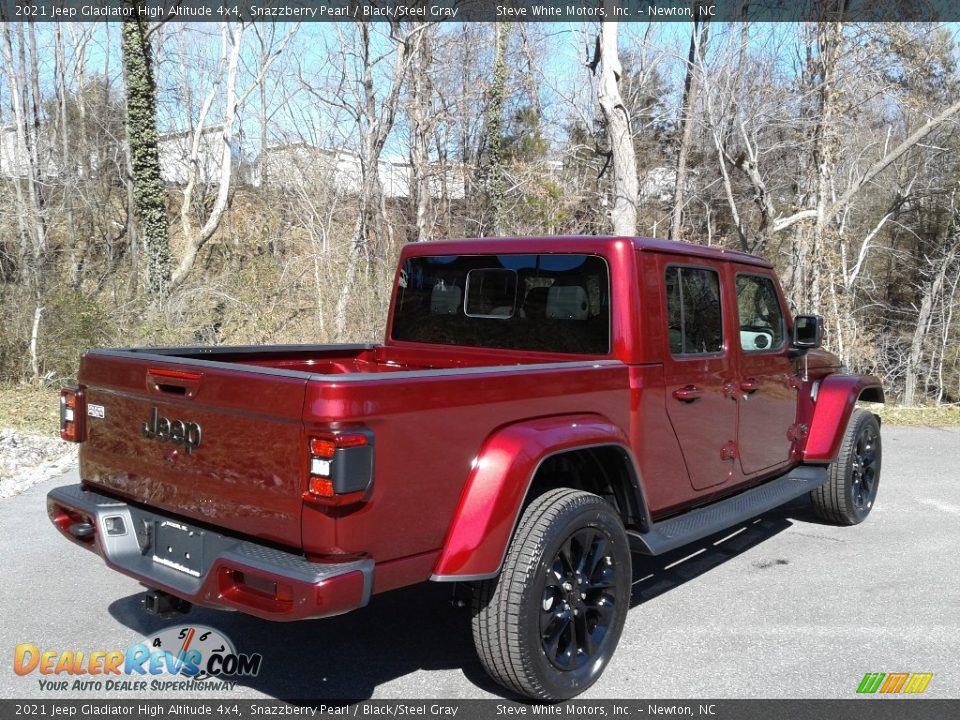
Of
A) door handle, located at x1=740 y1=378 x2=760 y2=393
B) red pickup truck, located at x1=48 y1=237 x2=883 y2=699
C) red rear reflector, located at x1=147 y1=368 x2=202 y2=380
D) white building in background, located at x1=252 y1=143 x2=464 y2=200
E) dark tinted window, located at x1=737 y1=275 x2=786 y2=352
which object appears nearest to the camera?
red pickup truck, located at x1=48 y1=237 x2=883 y2=699

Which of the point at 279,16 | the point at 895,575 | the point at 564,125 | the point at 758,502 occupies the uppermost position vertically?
the point at 279,16

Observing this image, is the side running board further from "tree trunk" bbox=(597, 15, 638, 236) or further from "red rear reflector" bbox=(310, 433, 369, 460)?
"tree trunk" bbox=(597, 15, 638, 236)

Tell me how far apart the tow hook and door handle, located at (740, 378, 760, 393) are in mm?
3122

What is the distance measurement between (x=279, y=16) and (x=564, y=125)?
8.28 meters

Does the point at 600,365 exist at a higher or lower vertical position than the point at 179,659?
higher

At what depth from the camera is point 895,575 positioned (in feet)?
16.2

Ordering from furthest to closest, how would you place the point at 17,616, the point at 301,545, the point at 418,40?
1. the point at 418,40
2. the point at 17,616
3. the point at 301,545

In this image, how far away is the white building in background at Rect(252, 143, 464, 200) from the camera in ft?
57.2

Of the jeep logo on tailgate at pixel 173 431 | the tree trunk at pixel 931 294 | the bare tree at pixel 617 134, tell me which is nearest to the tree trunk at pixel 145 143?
the bare tree at pixel 617 134

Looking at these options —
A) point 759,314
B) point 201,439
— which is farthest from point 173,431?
point 759,314

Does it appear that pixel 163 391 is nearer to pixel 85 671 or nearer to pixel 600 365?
pixel 85 671

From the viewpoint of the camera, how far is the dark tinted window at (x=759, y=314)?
500 centimetres

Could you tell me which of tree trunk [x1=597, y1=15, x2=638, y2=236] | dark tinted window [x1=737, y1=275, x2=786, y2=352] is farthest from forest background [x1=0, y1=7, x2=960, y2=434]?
dark tinted window [x1=737, y1=275, x2=786, y2=352]

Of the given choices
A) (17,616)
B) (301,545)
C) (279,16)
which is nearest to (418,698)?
(301,545)
